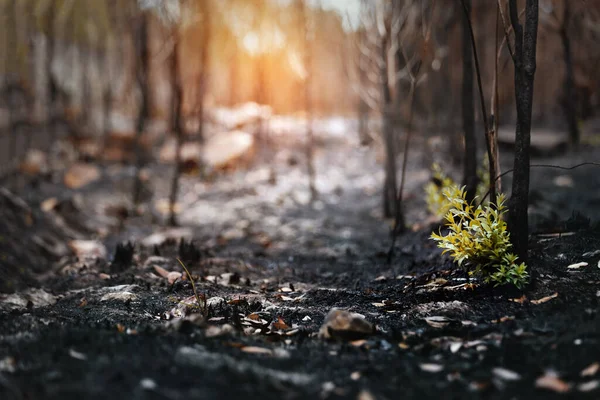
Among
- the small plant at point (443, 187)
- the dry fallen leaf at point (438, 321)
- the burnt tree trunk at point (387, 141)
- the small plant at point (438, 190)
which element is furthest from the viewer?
the burnt tree trunk at point (387, 141)

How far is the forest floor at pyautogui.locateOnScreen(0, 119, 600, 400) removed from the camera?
2592 millimetres

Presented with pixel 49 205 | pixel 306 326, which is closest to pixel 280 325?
pixel 306 326

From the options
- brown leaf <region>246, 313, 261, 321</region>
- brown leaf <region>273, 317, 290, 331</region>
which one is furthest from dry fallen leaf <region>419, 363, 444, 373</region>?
brown leaf <region>246, 313, 261, 321</region>

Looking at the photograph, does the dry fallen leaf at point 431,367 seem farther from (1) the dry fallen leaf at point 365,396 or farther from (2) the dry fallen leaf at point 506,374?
(1) the dry fallen leaf at point 365,396

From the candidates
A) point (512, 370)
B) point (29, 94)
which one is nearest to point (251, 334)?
point (512, 370)

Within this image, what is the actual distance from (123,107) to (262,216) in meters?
22.9

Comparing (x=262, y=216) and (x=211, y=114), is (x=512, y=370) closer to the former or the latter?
(x=262, y=216)

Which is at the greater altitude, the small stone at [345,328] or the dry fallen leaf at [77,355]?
the dry fallen leaf at [77,355]

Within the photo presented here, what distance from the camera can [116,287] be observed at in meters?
5.16

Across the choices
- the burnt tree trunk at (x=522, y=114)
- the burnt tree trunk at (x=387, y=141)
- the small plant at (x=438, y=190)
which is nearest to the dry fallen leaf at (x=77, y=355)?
the burnt tree trunk at (x=522, y=114)

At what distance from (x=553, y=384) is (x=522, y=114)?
2.31 meters

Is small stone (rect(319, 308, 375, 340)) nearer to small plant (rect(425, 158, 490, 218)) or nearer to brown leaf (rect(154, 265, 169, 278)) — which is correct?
brown leaf (rect(154, 265, 169, 278))

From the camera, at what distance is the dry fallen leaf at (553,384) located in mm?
2484

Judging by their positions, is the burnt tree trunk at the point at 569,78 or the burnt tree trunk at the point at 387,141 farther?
the burnt tree trunk at the point at 569,78
